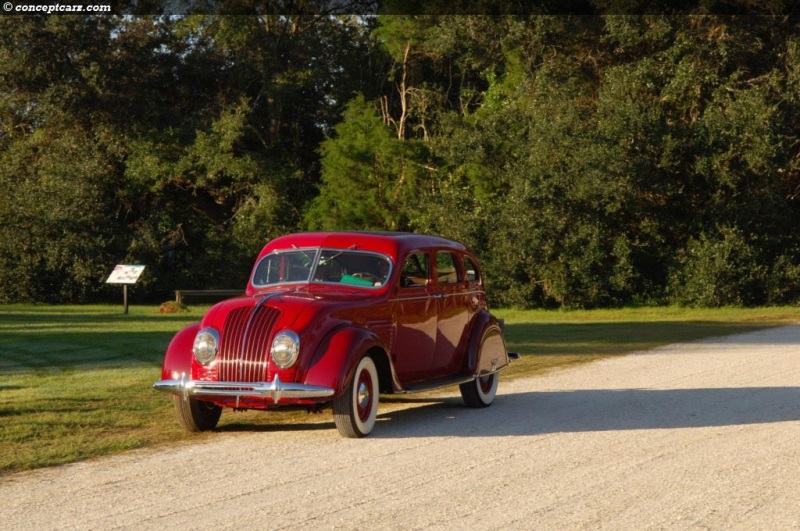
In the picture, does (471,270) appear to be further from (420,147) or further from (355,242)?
(420,147)

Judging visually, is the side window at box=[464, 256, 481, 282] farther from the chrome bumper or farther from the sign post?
the sign post

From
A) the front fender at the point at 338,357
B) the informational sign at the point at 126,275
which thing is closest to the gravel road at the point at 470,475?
the front fender at the point at 338,357

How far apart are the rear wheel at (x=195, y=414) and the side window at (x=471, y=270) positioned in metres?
3.70

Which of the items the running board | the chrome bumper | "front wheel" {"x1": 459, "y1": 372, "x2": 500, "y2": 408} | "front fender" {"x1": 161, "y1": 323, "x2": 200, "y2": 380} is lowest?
"front wheel" {"x1": 459, "y1": 372, "x2": 500, "y2": 408}

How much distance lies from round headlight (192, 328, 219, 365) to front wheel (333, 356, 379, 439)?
1190 millimetres

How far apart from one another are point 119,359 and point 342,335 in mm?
8627

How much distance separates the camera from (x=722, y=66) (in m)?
34.8

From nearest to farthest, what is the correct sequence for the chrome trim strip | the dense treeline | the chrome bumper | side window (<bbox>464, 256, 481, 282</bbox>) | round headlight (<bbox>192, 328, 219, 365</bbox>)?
the chrome bumper → round headlight (<bbox>192, 328, 219, 365</bbox>) → the chrome trim strip → side window (<bbox>464, 256, 481, 282</bbox>) → the dense treeline


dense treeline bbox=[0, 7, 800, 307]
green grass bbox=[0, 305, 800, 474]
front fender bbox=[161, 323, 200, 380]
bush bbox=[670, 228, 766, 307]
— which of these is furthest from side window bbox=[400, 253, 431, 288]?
bush bbox=[670, 228, 766, 307]

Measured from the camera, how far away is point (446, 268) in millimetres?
12305

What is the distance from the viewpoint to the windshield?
11117 mm

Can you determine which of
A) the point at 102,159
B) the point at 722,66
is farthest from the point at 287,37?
the point at 722,66

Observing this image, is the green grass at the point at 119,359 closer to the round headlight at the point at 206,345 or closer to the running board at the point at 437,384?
the round headlight at the point at 206,345

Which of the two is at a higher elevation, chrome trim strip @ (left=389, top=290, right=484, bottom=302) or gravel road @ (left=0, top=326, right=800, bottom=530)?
chrome trim strip @ (left=389, top=290, right=484, bottom=302)
